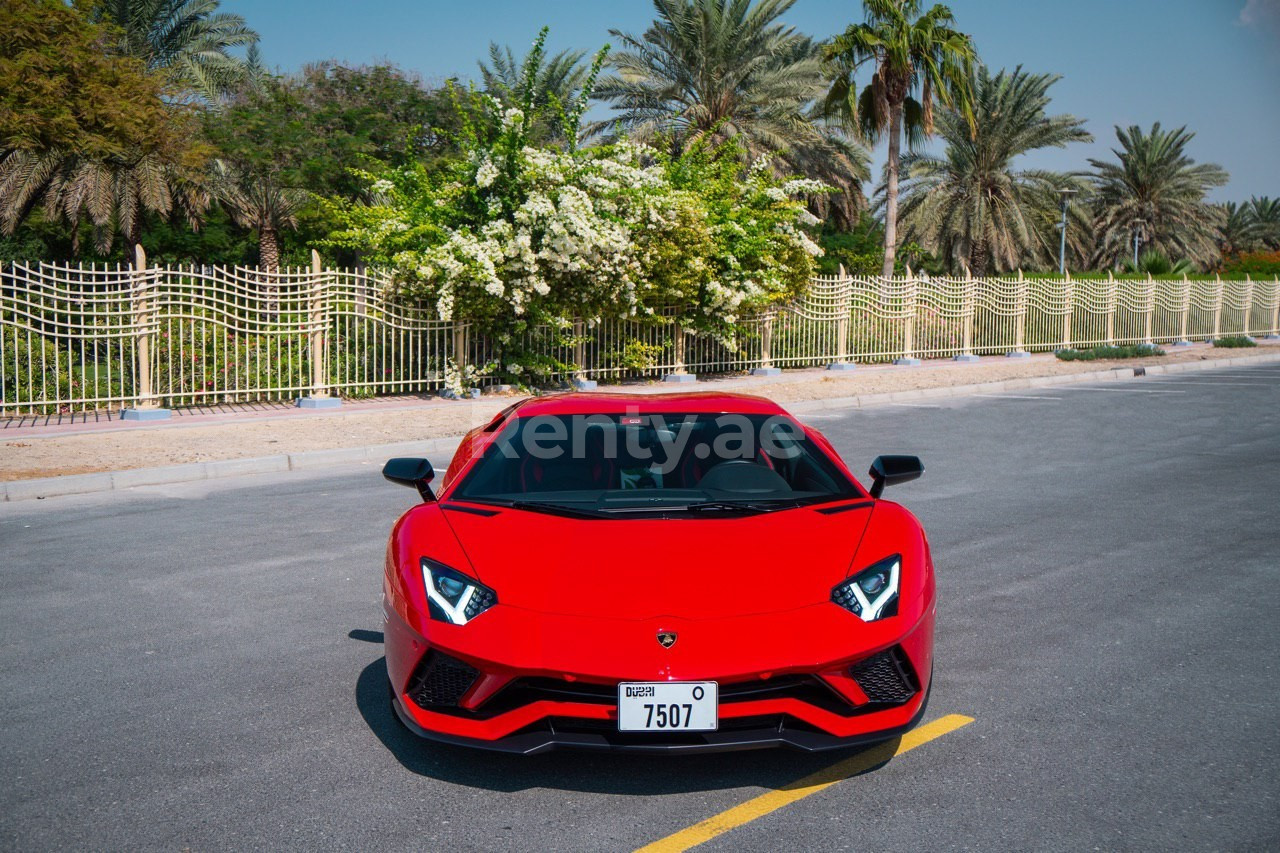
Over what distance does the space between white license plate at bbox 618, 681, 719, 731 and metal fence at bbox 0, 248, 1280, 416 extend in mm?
12656

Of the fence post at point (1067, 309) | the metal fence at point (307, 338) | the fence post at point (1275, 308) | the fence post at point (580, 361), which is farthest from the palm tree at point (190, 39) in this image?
the fence post at point (1275, 308)

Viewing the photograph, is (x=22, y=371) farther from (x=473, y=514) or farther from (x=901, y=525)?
(x=901, y=525)

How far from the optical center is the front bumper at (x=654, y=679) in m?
3.18

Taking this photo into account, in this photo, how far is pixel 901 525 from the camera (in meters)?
4.01

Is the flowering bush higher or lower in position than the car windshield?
higher

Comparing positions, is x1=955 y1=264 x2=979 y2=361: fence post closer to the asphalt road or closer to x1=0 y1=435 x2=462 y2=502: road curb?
x1=0 y1=435 x2=462 y2=502: road curb

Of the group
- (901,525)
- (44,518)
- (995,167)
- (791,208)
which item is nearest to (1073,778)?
(901,525)

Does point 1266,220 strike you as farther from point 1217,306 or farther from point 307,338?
point 307,338

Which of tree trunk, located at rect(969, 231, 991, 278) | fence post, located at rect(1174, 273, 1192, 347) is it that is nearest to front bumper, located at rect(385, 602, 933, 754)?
fence post, located at rect(1174, 273, 1192, 347)

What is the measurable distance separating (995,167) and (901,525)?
39.5m

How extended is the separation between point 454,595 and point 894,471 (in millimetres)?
2062

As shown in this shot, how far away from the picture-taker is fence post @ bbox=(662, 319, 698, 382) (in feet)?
71.6

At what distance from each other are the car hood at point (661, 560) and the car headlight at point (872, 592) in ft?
0.17

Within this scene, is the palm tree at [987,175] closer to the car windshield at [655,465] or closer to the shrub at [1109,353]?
the shrub at [1109,353]
